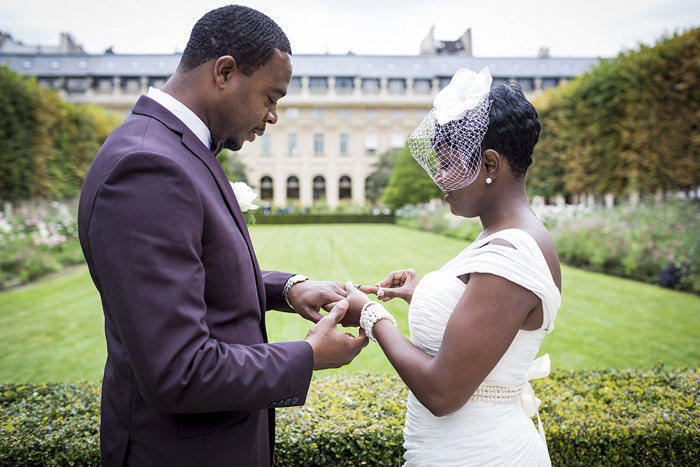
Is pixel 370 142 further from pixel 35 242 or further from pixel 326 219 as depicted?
pixel 35 242

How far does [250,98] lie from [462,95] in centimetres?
69

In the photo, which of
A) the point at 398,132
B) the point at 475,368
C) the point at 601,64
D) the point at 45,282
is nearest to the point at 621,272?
the point at 601,64

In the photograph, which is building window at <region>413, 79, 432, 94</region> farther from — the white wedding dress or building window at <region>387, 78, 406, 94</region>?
the white wedding dress

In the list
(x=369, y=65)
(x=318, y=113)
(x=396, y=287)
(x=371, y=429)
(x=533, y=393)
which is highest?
(x=369, y=65)

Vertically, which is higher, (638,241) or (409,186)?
(638,241)

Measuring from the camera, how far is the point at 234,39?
1.41 metres

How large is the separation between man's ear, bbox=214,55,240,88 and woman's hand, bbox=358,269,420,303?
1016 millimetres

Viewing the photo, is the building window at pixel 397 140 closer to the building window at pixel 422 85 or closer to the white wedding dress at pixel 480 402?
the building window at pixel 422 85

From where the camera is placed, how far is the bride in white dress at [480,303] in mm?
1424

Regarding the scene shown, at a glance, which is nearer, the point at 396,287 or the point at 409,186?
the point at 396,287

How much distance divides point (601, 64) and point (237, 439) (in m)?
14.7

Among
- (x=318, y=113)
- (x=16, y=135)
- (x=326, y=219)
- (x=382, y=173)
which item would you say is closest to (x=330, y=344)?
(x=16, y=135)

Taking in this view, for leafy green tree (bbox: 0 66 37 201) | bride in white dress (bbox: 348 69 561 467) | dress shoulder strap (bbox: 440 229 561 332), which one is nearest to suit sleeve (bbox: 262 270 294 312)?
bride in white dress (bbox: 348 69 561 467)

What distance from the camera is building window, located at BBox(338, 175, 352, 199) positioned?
154 feet
